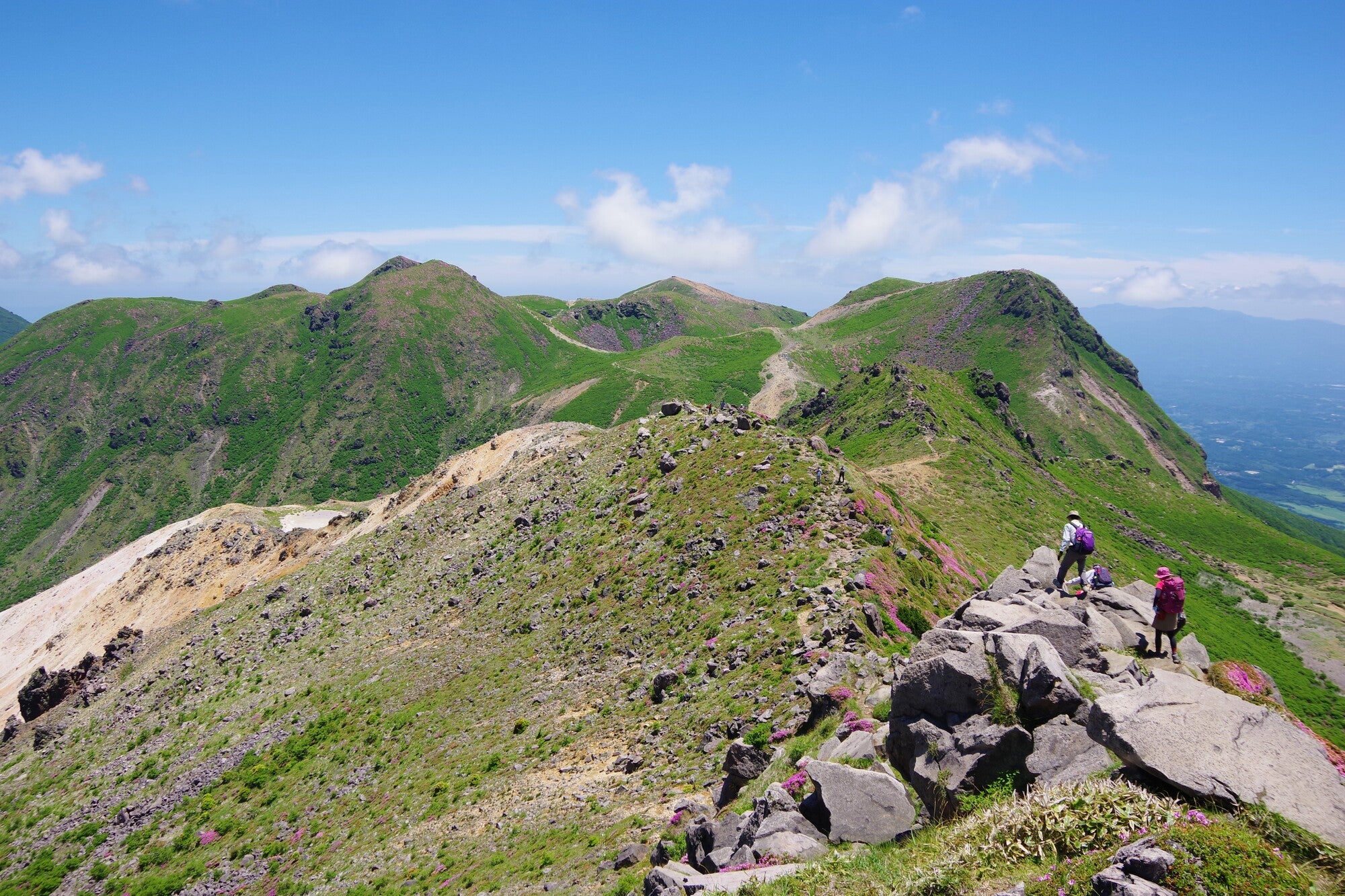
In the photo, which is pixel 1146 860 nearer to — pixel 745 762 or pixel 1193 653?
pixel 1193 653

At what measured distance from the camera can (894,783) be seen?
15758mm

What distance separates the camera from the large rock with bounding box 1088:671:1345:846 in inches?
432

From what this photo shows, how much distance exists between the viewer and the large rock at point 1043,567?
25719 millimetres

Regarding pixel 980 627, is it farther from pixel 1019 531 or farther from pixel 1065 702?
pixel 1019 531

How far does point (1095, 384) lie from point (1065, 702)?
219 metres

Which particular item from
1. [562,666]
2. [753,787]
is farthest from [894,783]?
[562,666]

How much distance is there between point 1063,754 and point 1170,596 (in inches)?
321

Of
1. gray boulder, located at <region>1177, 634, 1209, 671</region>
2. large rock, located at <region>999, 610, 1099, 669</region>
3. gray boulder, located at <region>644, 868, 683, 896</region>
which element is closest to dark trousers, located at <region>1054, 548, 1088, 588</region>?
gray boulder, located at <region>1177, 634, 1209, 671</region>

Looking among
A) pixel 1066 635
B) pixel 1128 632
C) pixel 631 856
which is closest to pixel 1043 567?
pixel 1128 632

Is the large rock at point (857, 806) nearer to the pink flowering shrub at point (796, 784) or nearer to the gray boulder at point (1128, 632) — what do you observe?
the pink flowering shrub at point (796, 784)

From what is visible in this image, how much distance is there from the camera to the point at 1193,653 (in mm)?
19656

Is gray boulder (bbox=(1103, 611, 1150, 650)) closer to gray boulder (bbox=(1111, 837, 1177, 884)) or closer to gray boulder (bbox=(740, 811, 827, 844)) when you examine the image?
gray boulder (bbox=(1111, 837, 1177, 884))

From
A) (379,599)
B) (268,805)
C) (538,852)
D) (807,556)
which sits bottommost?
(268,805)

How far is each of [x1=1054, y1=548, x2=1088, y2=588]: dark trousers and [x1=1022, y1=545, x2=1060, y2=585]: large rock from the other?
0.56m
